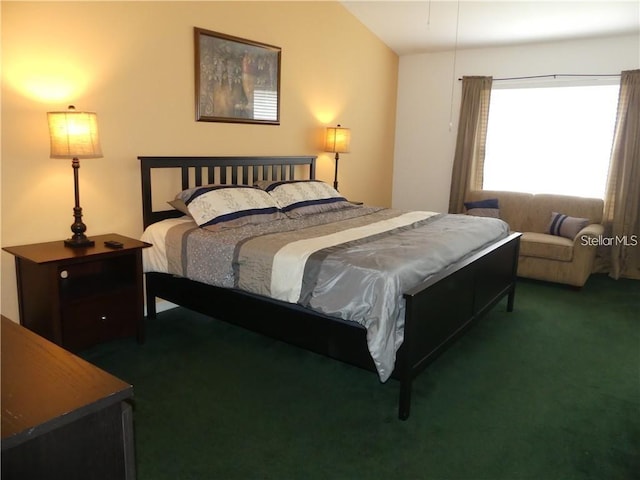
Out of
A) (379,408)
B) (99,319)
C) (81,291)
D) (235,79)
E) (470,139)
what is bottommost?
(379,408)

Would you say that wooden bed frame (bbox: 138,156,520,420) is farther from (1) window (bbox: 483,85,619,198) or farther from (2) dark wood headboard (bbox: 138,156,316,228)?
(1) window (bbox: 483,85,619,198)

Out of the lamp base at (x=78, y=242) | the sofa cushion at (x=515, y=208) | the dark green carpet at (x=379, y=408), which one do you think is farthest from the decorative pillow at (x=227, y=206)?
the sofa cushion at (x=515, y=208)

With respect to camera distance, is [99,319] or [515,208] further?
[515,208]

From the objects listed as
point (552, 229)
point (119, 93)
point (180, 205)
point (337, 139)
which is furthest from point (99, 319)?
point (552, 229)

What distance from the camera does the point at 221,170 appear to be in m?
3.90

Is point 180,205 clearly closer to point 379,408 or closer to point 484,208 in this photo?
point 379,408

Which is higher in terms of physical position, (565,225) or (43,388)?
(43,388)

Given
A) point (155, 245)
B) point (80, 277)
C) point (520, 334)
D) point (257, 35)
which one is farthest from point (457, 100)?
point (80, 277)

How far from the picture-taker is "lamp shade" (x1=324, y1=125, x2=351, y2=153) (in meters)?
4.82

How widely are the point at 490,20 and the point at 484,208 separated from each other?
6.17 ft

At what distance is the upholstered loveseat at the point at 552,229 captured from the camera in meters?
4.38

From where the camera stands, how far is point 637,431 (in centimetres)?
223

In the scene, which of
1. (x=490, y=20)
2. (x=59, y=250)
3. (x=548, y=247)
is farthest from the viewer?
(x=490, y=20)

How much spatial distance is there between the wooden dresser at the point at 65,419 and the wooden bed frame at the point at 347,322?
4.84 ft
